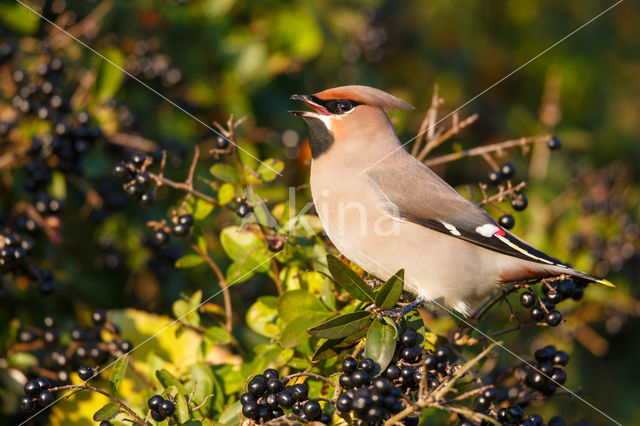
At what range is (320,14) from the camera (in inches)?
168

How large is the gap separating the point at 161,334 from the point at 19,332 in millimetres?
619

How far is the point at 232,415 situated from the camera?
2.31 metres

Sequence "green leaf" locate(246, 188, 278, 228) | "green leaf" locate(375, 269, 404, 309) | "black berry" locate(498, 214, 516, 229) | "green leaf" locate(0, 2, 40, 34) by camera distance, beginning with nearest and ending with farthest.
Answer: "green leaf" locate(375, 269, 404, 309), "green leaf" locate(246, 188, 278, 228), "black berry" locate(498, 214, 516, 229), "green leaf" locate(0, 2, 40, 34)

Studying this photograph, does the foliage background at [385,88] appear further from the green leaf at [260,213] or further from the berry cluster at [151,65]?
the green leaf at [260,213]

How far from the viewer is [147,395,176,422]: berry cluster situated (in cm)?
208

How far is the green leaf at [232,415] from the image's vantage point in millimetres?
2305

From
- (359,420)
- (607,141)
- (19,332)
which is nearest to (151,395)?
(359,420)

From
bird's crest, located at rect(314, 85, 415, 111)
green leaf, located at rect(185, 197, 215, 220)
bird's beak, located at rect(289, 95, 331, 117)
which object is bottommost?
green leaf, located at rect(185, 197, 215, 220)

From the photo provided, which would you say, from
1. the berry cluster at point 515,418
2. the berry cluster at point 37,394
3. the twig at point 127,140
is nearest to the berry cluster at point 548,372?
the berry cluster at point 515,418

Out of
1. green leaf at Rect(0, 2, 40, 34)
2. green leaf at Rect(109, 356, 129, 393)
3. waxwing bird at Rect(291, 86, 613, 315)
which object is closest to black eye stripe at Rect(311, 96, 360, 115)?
waxwing bird at Rect(291, 86, 613, 315)

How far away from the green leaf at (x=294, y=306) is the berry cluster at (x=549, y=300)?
76 cm

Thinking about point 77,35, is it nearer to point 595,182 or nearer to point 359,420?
point 359,420

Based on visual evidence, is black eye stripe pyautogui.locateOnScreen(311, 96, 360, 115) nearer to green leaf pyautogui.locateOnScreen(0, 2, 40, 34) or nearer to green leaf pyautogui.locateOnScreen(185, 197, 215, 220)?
green leaf pyautogui.locateOnScreen(185, 197, 215, 220)

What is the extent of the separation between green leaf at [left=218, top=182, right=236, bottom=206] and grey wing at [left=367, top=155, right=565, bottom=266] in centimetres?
60
